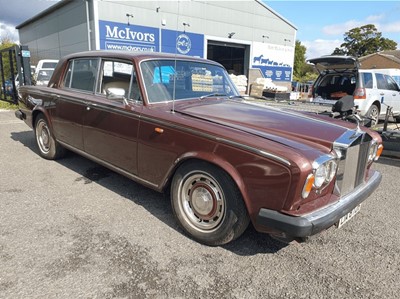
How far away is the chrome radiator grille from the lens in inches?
104

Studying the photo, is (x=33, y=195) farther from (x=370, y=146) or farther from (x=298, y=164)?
(x=370, y=146)

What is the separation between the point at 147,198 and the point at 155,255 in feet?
4.03

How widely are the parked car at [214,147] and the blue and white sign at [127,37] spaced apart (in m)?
13.0

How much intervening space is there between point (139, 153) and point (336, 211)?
1.99 m

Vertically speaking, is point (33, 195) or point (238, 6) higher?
point (238, 6)

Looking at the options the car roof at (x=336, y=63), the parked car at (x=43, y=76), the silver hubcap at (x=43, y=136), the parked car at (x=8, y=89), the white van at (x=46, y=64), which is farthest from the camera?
the white van at (x=46, y=64)

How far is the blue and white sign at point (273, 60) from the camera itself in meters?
25.2

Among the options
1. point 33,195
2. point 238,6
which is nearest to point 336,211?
point 33,195

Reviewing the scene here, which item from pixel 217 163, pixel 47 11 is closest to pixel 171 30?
pixel 47 11

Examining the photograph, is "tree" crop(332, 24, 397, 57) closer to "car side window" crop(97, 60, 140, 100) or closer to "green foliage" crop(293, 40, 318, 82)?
"green foliage" crop(293, 40, 318, 82)

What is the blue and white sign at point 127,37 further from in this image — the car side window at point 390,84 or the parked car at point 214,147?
the parked car at point 214,147

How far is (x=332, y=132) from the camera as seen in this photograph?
2889 mm

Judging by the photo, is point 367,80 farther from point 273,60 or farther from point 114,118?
point 273,60

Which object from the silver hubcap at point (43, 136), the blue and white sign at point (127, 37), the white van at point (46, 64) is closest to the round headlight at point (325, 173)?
the silver hubcap at point (43, 136)
